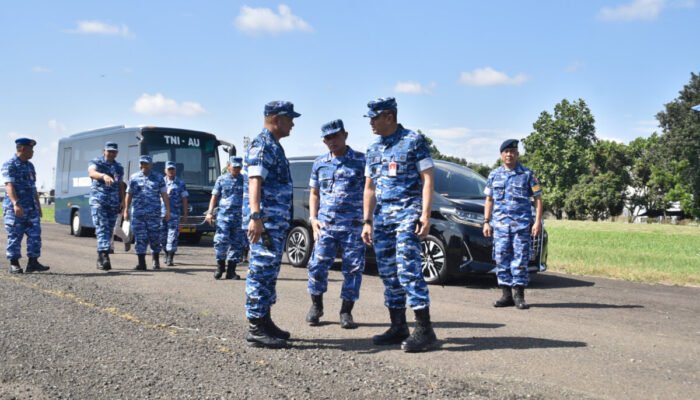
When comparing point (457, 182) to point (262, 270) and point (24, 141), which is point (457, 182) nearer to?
point (262, 270)

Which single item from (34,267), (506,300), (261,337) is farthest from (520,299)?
(34,267)

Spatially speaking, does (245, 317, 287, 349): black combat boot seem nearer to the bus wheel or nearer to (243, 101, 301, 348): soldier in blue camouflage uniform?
(243, 101, 301, 348): soldier in blue camouflage uniform

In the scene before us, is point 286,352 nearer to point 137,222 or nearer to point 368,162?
point 368,162

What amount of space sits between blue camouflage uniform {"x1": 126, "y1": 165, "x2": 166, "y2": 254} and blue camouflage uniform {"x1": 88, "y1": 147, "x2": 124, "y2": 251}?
0.41m

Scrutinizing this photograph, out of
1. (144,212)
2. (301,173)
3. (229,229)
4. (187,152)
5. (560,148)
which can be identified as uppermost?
(560,148)

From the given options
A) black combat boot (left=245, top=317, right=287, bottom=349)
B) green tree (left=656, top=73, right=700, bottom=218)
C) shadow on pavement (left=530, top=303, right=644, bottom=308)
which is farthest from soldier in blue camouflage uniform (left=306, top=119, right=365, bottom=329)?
green tree (left=656, top=73, right=700, bottom=218)

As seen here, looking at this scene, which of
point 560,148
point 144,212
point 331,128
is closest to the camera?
point 331,128

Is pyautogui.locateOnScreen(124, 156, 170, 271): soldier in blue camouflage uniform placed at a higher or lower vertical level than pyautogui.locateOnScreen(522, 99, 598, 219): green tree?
lower

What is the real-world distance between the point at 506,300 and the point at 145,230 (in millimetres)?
6166

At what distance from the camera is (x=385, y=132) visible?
5164 mm

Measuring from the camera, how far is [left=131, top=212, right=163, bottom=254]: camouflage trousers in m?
10.5

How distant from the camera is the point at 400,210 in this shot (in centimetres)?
507

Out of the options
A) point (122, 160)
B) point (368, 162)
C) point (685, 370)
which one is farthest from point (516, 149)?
point (122, 160)

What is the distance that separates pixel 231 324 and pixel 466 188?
504cm
